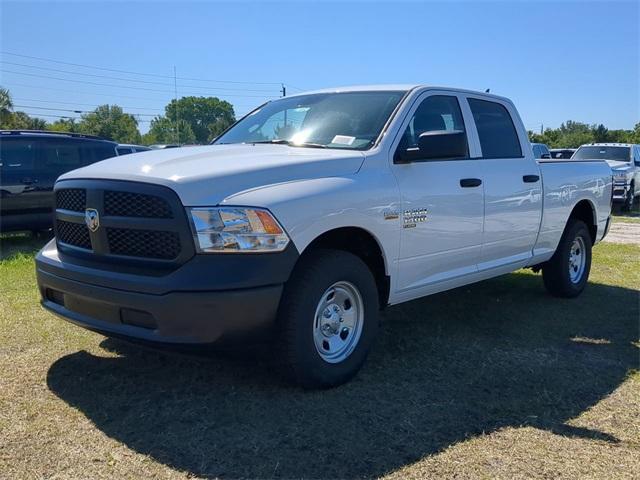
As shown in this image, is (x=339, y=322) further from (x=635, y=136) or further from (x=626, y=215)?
(x=635, y=136)

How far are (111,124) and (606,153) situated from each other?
74.6 m

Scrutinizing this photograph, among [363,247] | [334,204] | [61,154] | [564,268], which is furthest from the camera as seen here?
[61,154]

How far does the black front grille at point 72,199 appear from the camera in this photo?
3.74 m

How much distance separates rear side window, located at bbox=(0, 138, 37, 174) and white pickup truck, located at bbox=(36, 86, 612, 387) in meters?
6.00

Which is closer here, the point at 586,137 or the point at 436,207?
the point at 436,207

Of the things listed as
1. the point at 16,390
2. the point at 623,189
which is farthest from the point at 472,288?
the point at 623,189

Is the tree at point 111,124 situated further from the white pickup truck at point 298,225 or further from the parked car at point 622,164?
the white pickup truck at point 298,225

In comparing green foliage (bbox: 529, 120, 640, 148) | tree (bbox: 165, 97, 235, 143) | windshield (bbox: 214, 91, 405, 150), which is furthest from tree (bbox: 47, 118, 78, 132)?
windshield (bbox: 214, 91, 405, 150)

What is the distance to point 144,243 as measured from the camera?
340cm

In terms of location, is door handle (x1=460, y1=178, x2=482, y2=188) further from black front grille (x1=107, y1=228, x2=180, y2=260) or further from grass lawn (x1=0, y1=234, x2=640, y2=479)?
black front grille (x1=107, y1=228, x2=180, y2=260)

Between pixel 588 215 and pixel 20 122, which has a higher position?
pixel 20 122

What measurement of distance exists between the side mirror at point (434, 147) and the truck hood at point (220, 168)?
0.44 meters

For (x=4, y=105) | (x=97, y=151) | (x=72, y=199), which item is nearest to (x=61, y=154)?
(x=97, y=151)

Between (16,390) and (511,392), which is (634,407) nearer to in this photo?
(511,392)
